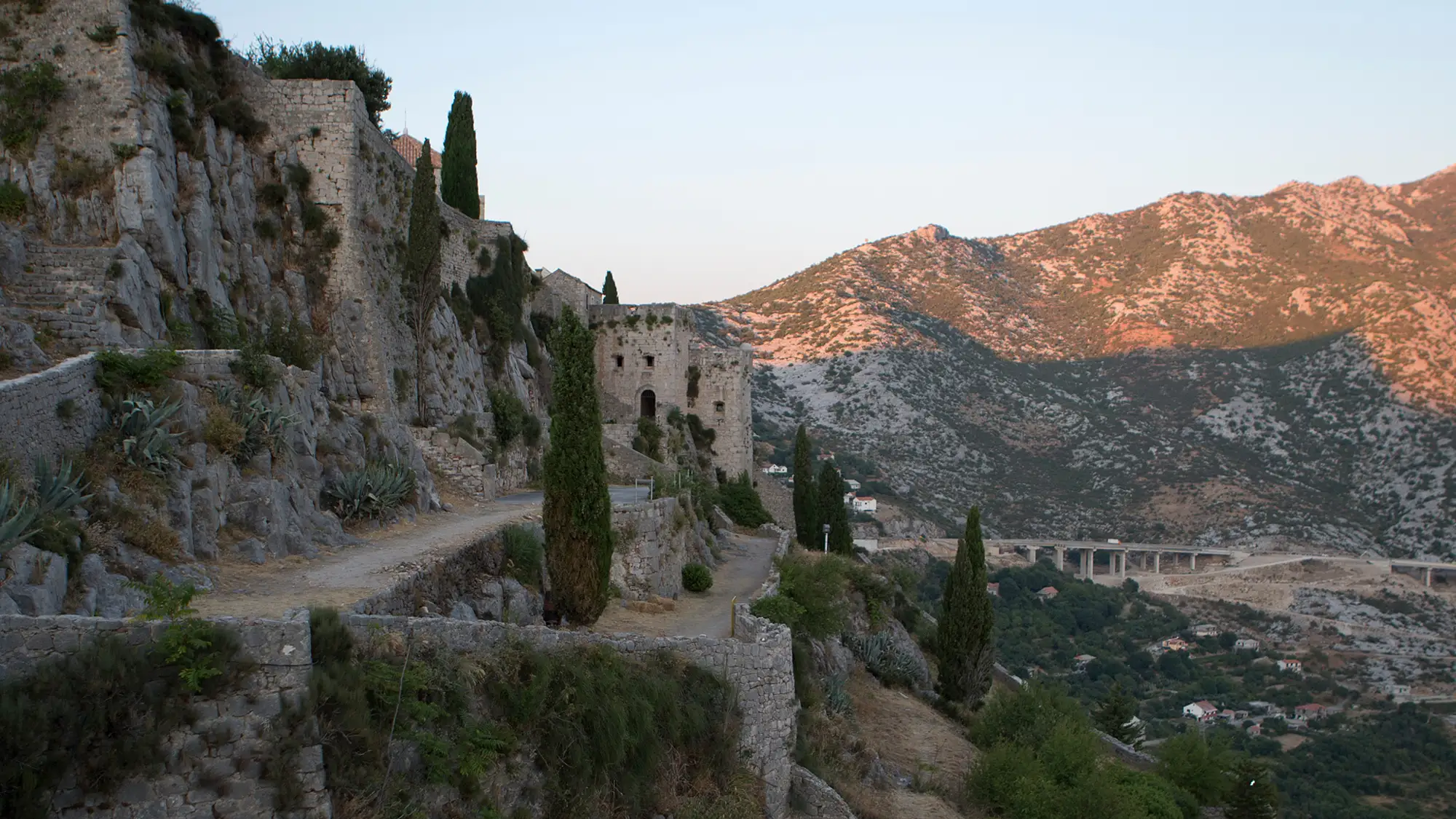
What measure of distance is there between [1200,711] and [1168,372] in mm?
45601

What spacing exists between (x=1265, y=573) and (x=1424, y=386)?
24.3 m

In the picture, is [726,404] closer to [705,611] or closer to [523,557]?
[705,611]

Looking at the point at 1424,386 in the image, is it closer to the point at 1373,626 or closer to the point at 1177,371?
the point at 1177,371

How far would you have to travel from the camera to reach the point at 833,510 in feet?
124

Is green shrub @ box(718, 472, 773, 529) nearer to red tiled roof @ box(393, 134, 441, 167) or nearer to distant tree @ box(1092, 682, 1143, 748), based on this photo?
distant tree @ box(1092, 682, 1143, 748)

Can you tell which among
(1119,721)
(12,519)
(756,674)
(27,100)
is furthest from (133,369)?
(1119,721)

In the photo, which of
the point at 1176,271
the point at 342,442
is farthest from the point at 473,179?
the point at 1176,271

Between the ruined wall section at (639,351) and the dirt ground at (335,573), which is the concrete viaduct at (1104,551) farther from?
the dirt ground at (335,573)

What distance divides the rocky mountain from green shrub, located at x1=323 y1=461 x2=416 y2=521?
2381 inches

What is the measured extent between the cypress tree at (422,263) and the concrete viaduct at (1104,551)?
169 feet

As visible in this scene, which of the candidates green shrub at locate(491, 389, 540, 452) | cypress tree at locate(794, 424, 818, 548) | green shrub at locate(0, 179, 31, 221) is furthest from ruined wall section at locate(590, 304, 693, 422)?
green shrub at locate(0, 179, 31, 221)

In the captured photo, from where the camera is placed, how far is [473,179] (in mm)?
36375

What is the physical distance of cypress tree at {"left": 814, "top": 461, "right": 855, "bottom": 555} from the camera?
37.0 meters

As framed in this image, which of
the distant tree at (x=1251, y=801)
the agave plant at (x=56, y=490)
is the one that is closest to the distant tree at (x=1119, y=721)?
the distant tree at (x=1251, y=801)
